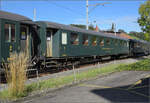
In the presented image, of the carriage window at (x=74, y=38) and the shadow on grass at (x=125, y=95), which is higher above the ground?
the carriage window at (x=74, y=38)

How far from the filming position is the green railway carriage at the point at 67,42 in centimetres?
1244

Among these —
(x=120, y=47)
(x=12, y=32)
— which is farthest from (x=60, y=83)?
(x=120, y=47)

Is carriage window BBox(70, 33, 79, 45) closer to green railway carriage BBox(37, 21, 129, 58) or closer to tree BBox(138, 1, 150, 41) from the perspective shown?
green railway carriage BBox(37, 21, 129, 58)

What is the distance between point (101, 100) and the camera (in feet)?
20.2

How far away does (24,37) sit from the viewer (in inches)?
425

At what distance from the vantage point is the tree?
73.0 ft

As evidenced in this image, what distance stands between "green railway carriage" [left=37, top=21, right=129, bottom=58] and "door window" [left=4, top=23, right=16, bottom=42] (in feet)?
8.32

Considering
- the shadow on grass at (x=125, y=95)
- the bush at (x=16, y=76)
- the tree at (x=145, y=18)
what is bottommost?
the shadow on grass at (x=125, y=95)

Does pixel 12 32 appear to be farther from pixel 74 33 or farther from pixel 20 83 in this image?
pixel 74 33

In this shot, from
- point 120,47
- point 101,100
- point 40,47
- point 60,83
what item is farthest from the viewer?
point 120,47

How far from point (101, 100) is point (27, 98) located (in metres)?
2.54

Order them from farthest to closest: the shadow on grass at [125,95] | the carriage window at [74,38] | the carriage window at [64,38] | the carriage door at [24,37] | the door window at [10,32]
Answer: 1. the carriage window at [74,38]
2. the carriage window at [64,38]
3. the carriage door at [24,37]
4. the door window at [10,32]
5. the shadow on grass at [125,95]

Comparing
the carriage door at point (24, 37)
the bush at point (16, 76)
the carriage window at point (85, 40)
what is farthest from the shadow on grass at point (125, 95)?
the carriage window at point (85, 40)

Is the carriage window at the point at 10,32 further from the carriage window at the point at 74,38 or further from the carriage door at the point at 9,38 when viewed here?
the carriage window at the point at 74,38
